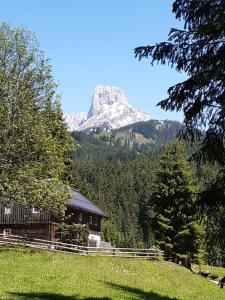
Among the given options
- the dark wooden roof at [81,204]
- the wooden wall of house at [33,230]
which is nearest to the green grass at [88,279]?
the wooden wall of house at [33,230]

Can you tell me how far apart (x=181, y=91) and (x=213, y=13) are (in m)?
2.47

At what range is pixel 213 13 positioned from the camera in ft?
45.8

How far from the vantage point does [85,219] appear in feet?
207

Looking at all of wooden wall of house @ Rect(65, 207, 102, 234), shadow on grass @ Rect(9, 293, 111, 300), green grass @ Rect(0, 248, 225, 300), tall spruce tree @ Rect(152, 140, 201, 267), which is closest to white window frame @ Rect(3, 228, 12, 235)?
wooden wall of house @ Rect(65, 207, 102, 234)

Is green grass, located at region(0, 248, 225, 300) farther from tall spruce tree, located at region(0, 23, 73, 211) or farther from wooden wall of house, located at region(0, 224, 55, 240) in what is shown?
wooden wall of house, located at region(0, 224, 55, 240)

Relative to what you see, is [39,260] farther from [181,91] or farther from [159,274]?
[181,91]

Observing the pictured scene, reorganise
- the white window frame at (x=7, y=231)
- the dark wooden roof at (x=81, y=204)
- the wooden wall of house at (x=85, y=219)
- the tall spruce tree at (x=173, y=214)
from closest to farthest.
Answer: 1. the tall spruce tree at (x=173, y=214)
2. the white window frame at (x=7, y=231)
3. the dark wooden roof at (x=81, y=204)
4. the wooden wall of house at (x=85, y=219)

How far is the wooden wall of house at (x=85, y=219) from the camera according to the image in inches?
2360

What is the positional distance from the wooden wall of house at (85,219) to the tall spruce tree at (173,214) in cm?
1124

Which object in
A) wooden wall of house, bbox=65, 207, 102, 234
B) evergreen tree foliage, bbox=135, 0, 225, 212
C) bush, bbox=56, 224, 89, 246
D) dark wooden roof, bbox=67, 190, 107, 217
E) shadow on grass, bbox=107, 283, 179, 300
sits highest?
evergreen tree foliage, bbox=135, 0, 225, 212

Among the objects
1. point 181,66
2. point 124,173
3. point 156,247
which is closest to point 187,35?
point 181,66

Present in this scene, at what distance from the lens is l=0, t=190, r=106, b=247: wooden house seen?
5562 cm

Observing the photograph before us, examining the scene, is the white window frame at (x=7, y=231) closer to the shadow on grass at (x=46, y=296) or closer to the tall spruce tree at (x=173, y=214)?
the tall spruce tree at (x=173, y=214)

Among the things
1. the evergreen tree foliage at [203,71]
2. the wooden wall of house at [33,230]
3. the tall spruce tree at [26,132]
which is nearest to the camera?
Result: the evergreen tree foliage at [203,71]
